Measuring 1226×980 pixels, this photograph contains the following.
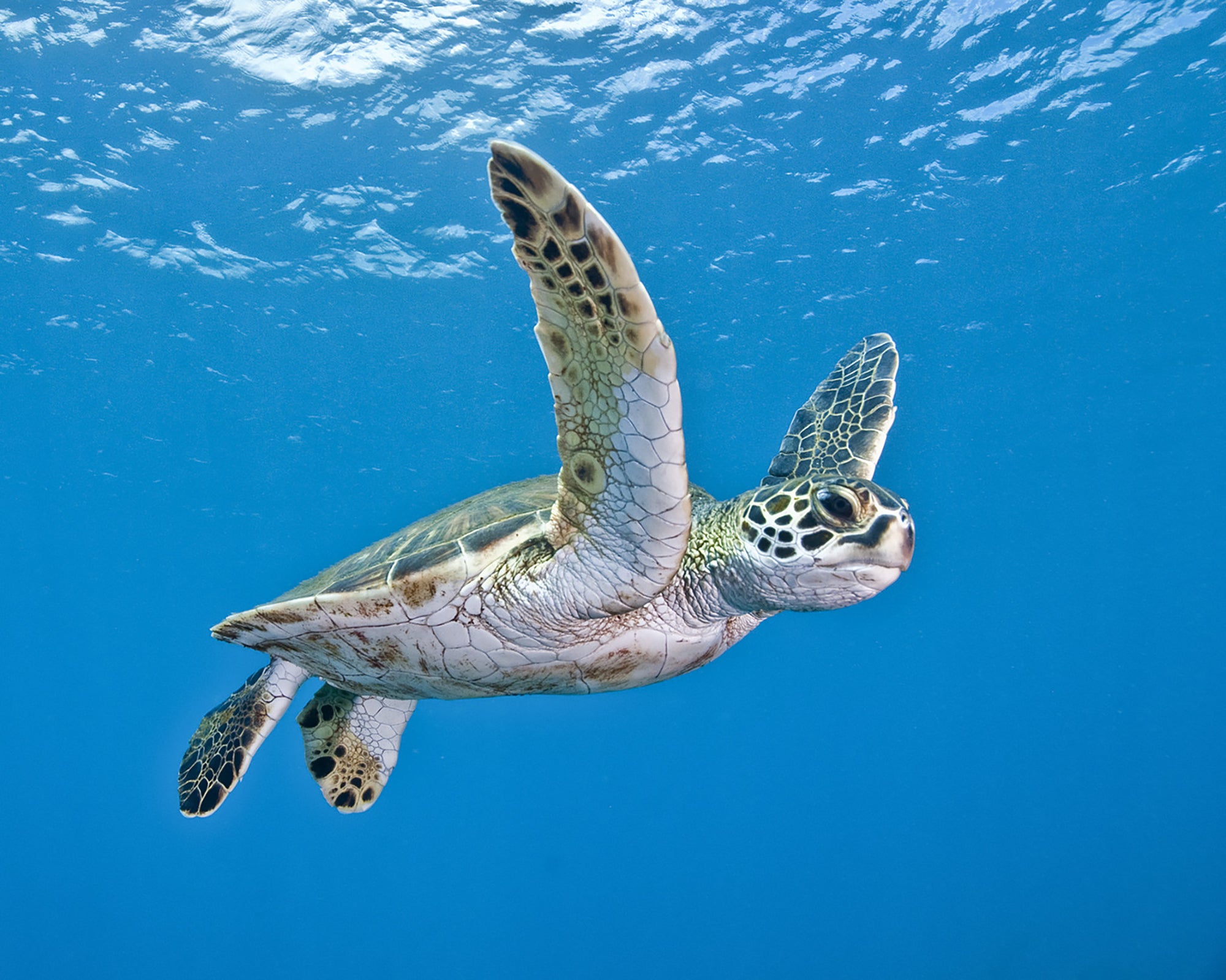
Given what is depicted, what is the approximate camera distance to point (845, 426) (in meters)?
3.37

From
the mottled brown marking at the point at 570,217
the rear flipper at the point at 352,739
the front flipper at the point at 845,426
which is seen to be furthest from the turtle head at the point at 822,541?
the rear flipper at the point at 352,739

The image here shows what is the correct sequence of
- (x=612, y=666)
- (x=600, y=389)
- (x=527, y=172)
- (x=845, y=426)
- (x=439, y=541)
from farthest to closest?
(x=845, y=426), (x=612, y=666), (x=439, y=541), (x=600, y=389), (x=527, y=172)

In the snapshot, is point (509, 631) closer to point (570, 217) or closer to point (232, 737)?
point (570, 217)

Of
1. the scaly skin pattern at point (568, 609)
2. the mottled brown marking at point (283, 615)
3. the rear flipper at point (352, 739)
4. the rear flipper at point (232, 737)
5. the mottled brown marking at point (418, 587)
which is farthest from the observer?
the rear flipper at point (352, 739)

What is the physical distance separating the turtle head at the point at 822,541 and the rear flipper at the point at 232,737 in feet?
9.55

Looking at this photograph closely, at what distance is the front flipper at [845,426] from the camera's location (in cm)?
320

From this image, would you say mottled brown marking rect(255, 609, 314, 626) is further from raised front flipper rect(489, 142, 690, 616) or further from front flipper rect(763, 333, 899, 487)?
front flipper rect(763, 333, 899, 487)

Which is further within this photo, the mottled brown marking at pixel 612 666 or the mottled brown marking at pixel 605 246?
the mottled brown marking at pixel 612 666

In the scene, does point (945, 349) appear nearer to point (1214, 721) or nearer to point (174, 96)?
point (174, 96)

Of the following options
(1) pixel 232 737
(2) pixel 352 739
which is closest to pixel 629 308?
(2) pixel 352 739

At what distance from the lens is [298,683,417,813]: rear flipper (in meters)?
4.09

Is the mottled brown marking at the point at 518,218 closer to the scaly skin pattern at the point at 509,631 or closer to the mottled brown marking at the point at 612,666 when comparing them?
the scaly skin pattern at the point at 509,631

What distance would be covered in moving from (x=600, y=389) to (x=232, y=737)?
3534 millimetres

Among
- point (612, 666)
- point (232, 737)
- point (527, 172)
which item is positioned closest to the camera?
point (527, 172)
